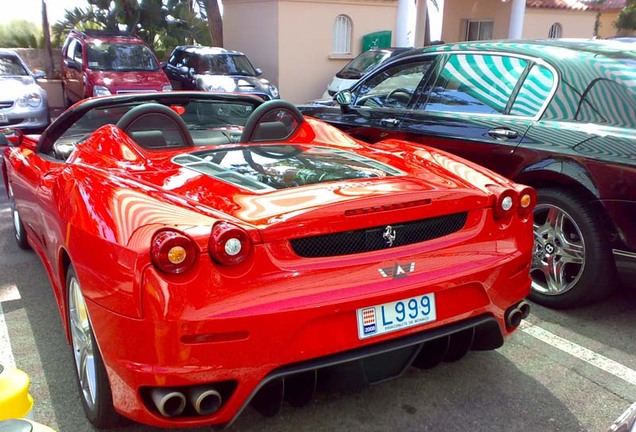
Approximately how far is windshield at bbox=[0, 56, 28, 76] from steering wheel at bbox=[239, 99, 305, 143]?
30.1 ft

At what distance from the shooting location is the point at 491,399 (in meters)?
2.86

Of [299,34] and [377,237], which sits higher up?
[299,34]

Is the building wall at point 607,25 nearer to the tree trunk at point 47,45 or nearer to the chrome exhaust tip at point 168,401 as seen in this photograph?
the tree trunk at point 47,45

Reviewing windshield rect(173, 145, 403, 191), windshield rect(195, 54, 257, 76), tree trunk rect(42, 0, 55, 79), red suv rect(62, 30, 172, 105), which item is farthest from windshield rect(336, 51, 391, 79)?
windshield rect(173, 145, 403, 191)

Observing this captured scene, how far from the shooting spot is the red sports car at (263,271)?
2105mm

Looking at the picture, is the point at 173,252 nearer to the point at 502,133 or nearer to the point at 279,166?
the point at 279,166

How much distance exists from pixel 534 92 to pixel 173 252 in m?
3.02

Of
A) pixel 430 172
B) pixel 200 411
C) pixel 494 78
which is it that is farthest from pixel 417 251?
pixel 494 78

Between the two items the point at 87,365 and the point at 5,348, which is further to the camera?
the point at 5,348

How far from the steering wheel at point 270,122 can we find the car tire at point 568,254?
5.40 feet

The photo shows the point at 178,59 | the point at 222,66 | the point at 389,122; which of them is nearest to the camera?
the point at 389,122

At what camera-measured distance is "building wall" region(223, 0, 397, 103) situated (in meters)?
16.1

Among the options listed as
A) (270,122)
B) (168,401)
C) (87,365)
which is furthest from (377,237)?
(270,122)

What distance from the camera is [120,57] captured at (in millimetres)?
13305
